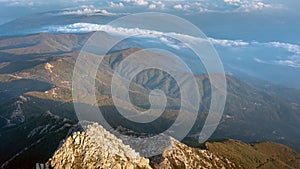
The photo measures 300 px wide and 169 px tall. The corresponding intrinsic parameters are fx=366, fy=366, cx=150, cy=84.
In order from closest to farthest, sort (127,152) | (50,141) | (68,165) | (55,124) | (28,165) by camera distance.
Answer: (68,165) < (127,152) < (28,165) < (50,141) < (55,124)

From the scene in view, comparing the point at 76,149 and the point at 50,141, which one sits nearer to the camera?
the point at 76,149

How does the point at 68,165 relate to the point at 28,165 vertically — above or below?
above

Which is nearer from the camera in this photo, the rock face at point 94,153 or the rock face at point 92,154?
the rock face at point 92,154

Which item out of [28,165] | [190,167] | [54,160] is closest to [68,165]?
[54,160]

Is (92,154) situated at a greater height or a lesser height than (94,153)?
lesser

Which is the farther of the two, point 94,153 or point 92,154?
point 94,153

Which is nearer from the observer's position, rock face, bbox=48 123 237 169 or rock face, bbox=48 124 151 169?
rock face, bbox=48 124 151 169

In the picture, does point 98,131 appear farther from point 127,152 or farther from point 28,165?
point 28,165

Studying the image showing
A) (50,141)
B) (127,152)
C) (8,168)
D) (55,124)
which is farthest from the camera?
(55,124)
